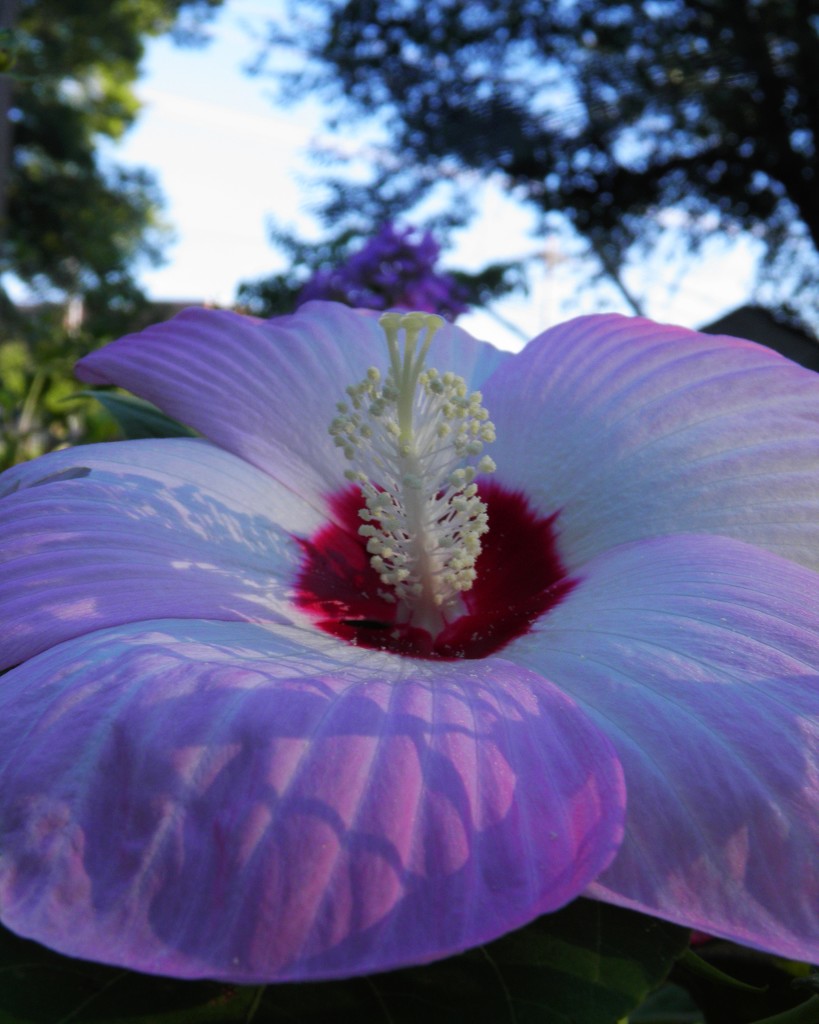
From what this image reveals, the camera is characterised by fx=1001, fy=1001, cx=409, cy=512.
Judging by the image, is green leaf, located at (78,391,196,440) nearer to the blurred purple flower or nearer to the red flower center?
the red flower center

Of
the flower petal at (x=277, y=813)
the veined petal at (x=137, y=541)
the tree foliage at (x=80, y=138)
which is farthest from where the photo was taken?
the tree foliage at (x=80, y=138)

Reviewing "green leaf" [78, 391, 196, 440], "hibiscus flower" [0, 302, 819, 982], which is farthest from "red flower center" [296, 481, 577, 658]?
"green leaf" [78, 391, 196, 440]

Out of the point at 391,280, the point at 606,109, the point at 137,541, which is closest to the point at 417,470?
the point at 137,541

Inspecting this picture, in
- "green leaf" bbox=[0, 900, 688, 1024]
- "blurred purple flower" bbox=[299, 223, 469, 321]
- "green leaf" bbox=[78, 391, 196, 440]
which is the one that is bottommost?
"green leaf" bbox=[0, 900, 688, 1024]

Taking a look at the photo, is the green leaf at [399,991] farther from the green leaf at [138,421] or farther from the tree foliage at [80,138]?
the tree foliage at [80,138]

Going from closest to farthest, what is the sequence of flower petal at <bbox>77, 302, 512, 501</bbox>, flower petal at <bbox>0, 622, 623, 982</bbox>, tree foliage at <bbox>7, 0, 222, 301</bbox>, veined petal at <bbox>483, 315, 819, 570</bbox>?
flower petal at <bbox>0, 622, 623, 982</bbox>
veined petal at <bbox>483, 315, 819, 570</bbox>
flower petal at <bbox>77, 302, 512, 501</bbox>
tree foliage at <bbox>7, 0, 222, 301</bbox>

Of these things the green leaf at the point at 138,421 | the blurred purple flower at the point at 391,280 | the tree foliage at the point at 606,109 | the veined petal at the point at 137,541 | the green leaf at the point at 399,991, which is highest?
the tree foliage at the point at 606,109

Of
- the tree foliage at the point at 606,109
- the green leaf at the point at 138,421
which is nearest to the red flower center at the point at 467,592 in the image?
the green leaf at the point at 138,421
